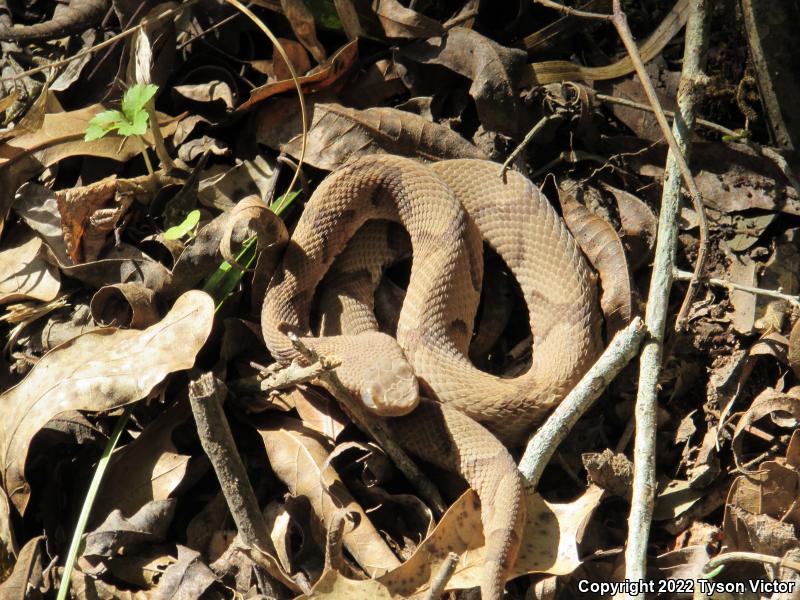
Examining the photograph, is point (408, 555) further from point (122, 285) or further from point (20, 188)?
point (20, 188)

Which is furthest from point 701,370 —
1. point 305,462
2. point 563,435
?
point 305,462

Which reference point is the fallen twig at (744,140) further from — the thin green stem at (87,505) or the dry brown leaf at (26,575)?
the dry brown leaf at (26,575)

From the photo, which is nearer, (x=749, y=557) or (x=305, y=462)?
(x=749, y=557)

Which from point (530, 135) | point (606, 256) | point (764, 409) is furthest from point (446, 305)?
point (764, 409)

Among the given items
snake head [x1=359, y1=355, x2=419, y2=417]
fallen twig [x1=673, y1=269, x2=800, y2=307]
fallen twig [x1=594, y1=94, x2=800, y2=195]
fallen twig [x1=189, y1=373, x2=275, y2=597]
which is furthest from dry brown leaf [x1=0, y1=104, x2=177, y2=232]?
fallen twig [x1=673, y1=269, x2=800, y2=307]

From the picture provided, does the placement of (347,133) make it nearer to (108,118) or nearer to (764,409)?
(108,118)
